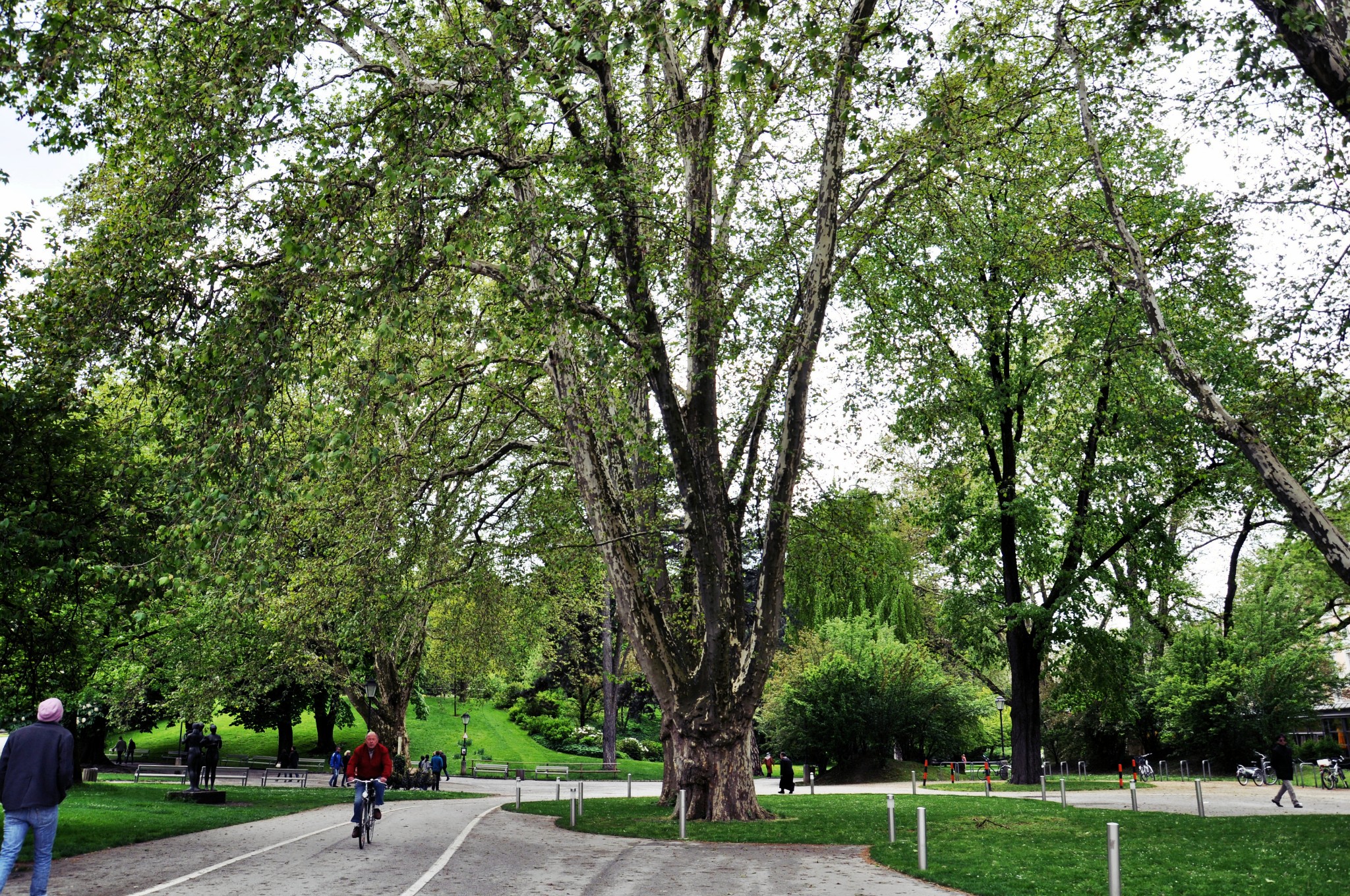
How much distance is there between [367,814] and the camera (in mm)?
13672

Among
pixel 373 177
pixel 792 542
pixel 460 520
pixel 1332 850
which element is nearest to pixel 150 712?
pixel 460 520

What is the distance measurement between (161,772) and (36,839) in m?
37.6

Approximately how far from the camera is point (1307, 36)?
11.4 metres

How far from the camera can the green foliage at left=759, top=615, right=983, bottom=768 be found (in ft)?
123

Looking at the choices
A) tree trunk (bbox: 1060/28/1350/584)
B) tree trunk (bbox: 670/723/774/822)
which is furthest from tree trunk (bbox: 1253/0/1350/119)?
tree trunk (bbox: 670/723/774/822)

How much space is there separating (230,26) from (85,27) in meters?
1.68

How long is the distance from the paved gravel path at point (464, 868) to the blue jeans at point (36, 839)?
47.3 inches

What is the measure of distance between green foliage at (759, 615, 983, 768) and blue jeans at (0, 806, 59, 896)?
31.8m

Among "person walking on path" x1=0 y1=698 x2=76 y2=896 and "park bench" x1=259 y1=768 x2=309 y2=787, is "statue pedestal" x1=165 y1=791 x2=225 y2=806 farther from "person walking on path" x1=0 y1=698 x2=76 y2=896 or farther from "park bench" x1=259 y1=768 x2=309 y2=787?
"person walking on path" x1=0 y1=698 x2=76 y2=896

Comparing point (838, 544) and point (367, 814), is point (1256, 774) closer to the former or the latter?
point (838, 544)

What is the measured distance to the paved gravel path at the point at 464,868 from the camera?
9.60 m

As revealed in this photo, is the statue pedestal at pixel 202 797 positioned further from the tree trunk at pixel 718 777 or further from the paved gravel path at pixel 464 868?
the tree trunk at pixel 718 777

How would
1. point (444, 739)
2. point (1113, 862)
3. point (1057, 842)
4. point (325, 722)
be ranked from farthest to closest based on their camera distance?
point (444, 739) → point (325, 722) → point (1057, 842) → point (1113, 862)

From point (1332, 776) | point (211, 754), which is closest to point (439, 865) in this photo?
point (211, 754)
